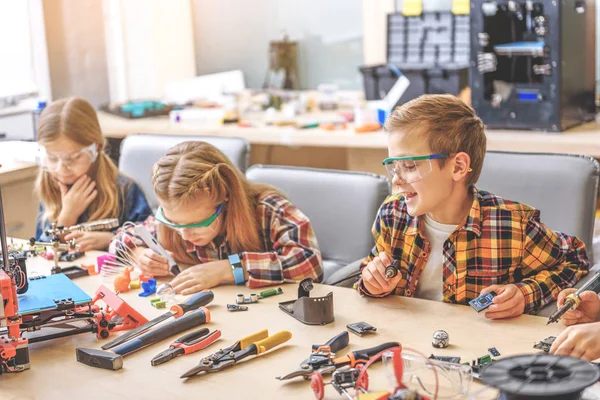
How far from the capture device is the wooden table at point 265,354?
5.05 ft

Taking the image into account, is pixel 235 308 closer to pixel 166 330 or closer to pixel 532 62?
pixel 166 330

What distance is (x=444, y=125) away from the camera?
2.03m

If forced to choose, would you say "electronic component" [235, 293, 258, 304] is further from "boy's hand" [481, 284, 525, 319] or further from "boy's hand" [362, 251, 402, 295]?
"boy's hand" [481, 284, 525, 319]

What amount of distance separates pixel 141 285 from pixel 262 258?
0.32 metres

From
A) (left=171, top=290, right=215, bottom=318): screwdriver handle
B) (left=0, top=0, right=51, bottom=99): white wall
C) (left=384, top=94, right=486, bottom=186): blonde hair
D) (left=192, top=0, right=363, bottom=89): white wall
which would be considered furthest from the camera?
(left=192, top=0, right=363, bottom=89): white wall

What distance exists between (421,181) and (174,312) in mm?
651

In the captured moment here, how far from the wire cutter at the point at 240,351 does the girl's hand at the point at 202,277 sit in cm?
42

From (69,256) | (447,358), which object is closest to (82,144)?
(69,256)

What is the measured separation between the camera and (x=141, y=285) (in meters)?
2.15

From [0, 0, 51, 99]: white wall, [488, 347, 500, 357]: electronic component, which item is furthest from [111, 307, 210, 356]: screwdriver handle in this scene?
[0, 0, 51, 99]: white wall

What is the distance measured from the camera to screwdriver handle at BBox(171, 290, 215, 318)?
1914mm

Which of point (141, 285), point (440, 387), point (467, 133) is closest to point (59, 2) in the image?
point (141, 285)

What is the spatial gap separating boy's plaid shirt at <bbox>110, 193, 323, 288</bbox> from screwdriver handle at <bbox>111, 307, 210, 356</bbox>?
29 cm

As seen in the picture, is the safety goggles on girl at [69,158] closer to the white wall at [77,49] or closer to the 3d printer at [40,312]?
the 3d printer at [40,312]
